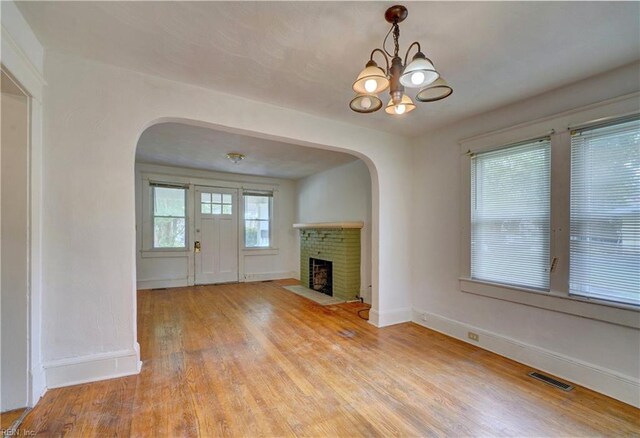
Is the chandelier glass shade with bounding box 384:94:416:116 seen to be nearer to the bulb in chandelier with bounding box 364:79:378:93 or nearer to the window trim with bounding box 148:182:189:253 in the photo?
the bulb in chandelier with bounding box 364:79:378:93

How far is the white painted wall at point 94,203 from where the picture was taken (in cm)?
210

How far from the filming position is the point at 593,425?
1827mm

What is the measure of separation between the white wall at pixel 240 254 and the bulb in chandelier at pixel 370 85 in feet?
17.5

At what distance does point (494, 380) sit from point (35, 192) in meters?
3.75

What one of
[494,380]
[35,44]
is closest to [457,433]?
[494,380]

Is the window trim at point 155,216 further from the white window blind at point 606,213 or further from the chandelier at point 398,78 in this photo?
the white window blind at point 606,213

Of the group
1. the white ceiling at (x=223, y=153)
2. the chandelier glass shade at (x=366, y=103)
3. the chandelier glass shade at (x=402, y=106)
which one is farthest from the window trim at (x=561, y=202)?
the white ceiling at (x=223, y=153)

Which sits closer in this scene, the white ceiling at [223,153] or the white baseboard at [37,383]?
the white baseboard at [37,383]

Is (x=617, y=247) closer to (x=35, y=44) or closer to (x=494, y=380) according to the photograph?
(x=494, y=380)

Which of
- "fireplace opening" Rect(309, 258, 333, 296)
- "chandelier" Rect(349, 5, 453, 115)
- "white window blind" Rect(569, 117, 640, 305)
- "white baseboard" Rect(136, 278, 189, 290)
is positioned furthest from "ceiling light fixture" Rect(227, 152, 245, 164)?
"white window blind" Rect(569, 117, 640, 305)

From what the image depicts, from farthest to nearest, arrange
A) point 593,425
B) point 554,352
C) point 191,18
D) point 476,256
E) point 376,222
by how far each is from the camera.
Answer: point 376,222
point 476,256
point 554,352
point 593,425
point 191,18

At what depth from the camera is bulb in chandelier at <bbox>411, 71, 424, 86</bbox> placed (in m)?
1.50

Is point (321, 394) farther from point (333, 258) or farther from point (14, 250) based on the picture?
point (333, 258)

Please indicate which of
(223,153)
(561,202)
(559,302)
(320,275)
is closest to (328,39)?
(561,202)
